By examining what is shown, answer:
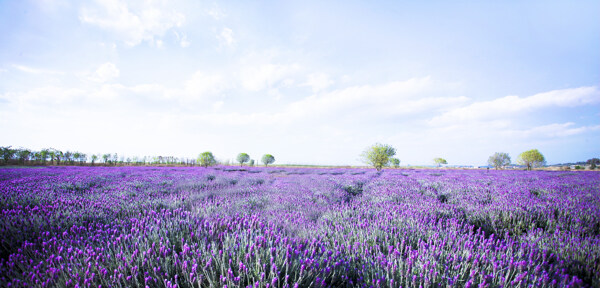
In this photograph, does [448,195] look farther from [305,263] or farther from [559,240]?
[305,263]

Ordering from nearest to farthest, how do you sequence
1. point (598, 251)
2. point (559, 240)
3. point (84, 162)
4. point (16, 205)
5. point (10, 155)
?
1. point (598, 251)
2. point (559, 240)
3. point (16, 205)
4. point (10, 155)
5. point (84, 162)

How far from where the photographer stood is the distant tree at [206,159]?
1743 inches

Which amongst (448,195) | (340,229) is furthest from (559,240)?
(448,195)

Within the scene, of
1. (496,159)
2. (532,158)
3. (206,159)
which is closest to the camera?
(206,159)

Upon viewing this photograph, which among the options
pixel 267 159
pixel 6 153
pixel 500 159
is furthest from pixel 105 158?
pixel 500 159

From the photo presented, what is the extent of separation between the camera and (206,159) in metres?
44.3

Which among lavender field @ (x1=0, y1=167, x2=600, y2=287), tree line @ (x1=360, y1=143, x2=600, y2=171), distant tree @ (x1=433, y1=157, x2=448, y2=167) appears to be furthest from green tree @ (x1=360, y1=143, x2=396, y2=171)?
distant tree @ (x1=433, y1=157, x2=448, y2=167)

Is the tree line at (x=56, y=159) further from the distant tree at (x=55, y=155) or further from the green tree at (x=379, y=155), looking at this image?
the green tree at (x=379, y=155)

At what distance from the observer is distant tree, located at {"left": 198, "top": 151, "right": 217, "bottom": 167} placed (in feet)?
145

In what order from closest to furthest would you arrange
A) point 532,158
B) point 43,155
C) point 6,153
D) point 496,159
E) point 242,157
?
1. point 6,153
2. point 43,155
3. point 532,158
4. point 496,159
5. point 242,157

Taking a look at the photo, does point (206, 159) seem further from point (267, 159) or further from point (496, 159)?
point (496, 159)

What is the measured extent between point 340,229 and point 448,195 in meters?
4.26

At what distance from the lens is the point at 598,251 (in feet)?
6.30

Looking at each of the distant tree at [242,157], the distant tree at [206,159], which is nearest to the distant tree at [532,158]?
the distant tree at [206,159]
